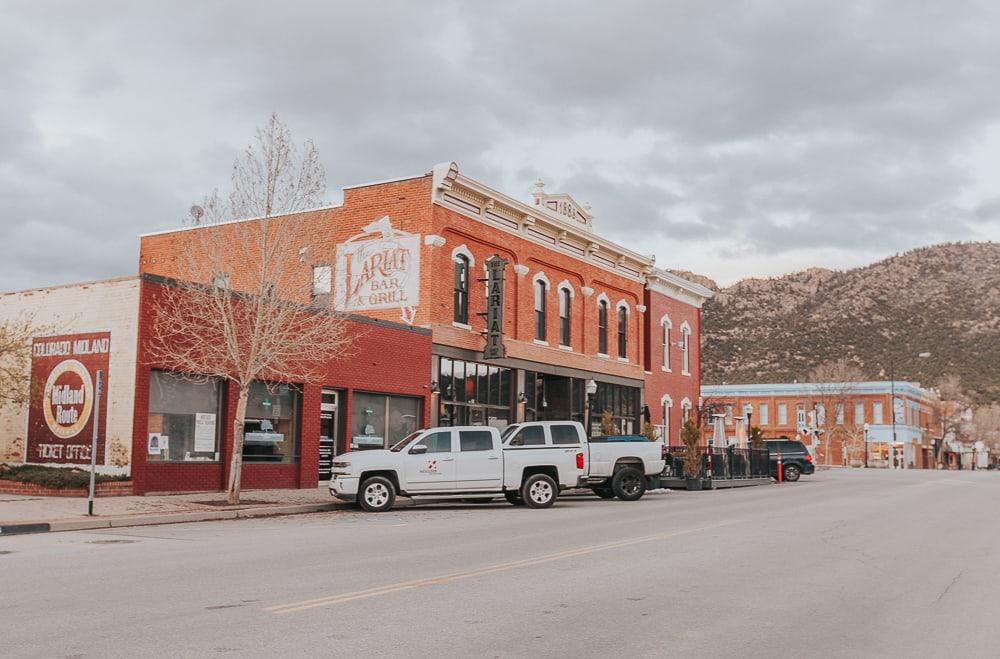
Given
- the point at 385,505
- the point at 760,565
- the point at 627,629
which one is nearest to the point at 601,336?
the point at 385,505

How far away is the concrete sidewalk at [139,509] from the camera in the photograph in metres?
16.0

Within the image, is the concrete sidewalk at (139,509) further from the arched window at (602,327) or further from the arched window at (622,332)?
the arched window at (622,332)

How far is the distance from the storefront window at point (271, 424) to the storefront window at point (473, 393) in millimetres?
6235

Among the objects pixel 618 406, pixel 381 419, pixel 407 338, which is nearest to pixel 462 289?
pixel 407 338

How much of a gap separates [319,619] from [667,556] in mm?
5935

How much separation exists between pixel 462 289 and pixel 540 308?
5.47 metres

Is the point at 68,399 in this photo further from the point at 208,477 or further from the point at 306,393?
the point at 306,393

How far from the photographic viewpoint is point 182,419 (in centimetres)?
2298

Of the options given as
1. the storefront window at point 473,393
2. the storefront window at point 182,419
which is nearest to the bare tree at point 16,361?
the storefront window at point 182,419

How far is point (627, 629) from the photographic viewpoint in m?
7.76

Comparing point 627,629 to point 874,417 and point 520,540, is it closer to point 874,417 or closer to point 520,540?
point 520,540

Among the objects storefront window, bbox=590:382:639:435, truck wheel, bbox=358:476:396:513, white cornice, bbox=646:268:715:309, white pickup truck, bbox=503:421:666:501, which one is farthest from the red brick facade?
white cornice, bbox=646:268:715:309

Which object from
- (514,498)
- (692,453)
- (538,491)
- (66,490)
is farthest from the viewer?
(692,453)

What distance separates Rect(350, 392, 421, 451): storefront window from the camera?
28.1m
